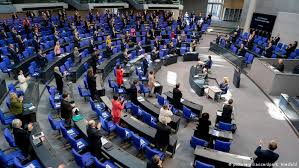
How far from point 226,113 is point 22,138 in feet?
23.0

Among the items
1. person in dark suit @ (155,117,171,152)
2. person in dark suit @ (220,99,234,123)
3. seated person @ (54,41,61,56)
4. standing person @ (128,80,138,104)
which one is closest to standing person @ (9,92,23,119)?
standing person @ (128,80,138,104)

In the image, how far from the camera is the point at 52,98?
34.1 feet

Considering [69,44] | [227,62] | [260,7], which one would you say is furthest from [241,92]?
[260,7]

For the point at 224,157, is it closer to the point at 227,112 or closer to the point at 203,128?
the point at 203,128

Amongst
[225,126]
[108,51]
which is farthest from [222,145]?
[108,51]

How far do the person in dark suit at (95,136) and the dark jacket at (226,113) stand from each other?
4.96m

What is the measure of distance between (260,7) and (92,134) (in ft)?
79.4

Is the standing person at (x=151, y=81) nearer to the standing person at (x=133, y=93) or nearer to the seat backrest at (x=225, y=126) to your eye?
the standing person at (x=133, y=93)

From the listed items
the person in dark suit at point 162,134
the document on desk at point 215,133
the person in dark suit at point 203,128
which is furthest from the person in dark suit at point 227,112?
the person in dark suit at point 162,134

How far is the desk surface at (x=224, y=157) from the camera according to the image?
7631 millimetres

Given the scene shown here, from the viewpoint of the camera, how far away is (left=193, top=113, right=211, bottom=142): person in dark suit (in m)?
8.48

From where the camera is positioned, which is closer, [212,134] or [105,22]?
[212,134]

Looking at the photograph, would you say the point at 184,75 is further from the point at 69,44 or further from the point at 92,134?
the point at 92,134

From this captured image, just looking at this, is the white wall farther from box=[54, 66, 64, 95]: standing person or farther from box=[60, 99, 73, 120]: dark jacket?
box=[60, 99, 73, 120]: dark jacket
